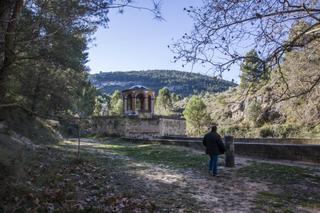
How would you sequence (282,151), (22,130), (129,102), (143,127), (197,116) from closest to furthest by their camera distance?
(282,151) < (22,130) < (143,127) < (129,102) < (197,116)

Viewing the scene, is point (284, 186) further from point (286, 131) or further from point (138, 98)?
point (138, 98)

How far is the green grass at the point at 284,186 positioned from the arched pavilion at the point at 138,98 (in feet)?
103

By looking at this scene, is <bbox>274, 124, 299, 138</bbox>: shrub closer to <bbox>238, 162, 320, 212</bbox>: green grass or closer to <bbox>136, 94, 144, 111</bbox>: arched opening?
<bbox>136, 94, 144, 111</bbox>: arched opening

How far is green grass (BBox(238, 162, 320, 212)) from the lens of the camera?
8023 mm

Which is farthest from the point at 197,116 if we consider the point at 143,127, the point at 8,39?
the point at 8,39

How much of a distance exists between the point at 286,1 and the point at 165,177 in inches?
230

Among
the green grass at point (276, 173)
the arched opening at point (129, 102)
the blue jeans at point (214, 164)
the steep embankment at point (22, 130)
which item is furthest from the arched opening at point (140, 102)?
the blue jeans at point (214, 164)

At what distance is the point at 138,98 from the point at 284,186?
37.2m

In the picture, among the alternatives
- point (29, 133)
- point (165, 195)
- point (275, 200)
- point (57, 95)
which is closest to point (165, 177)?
point (165, 195)

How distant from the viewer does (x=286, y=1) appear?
8.71 meters

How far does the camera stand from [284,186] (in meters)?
10.1

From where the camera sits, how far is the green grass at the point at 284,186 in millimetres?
8023

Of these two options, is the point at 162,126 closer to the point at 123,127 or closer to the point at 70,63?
the point at 123,127

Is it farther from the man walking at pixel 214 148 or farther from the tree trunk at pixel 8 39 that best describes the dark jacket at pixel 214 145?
the tree trunk at pixel 8 39
